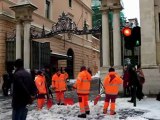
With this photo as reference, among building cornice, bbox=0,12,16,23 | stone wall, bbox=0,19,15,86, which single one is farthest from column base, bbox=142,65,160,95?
building cornice, bbox=0,12,16,23

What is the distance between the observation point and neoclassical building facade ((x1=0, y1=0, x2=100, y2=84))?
26.1m

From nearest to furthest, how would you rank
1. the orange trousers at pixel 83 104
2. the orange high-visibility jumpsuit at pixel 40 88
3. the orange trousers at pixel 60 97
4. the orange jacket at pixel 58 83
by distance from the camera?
the orange trousers at pixel 83 104 < the orange high-visibility jumpsuit at pixel 40 88 < the orange trousers at pixel 60 97 < the orange jacket at pixel 58 83

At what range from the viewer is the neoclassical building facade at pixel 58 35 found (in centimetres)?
2606

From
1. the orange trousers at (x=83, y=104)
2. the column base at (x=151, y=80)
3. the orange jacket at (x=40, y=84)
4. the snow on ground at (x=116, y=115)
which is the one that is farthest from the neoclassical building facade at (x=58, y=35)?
the orange trousers at (x=83, y=104)

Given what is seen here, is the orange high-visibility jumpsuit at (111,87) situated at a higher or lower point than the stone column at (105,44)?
lower

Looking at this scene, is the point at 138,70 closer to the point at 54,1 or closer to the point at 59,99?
the point at 59,99

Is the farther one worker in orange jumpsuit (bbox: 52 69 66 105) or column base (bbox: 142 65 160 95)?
column base (bbox: 142 65 160 95)

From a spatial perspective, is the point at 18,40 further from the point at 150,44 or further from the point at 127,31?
the point at 127,31

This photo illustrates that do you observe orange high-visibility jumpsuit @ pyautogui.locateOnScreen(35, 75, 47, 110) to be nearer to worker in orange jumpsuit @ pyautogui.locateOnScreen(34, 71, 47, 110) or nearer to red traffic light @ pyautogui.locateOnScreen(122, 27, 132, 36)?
worker in orange jumpsuit @ pyautogui.locateOnScreen(34, 71, 47, 110)

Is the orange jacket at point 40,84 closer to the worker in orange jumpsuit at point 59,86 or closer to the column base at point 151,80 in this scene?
the worker in orange jumpsuit at point 59,86

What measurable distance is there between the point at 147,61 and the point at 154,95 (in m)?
1.73

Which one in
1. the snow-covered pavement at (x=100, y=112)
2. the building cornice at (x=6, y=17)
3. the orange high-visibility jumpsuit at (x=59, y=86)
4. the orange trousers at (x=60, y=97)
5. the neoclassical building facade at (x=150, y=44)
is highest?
the building cornice at (x=6, y=17)

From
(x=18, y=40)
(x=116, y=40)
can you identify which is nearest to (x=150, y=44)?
(x=116, y=40)

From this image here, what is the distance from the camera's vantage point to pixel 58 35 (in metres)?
36.2
